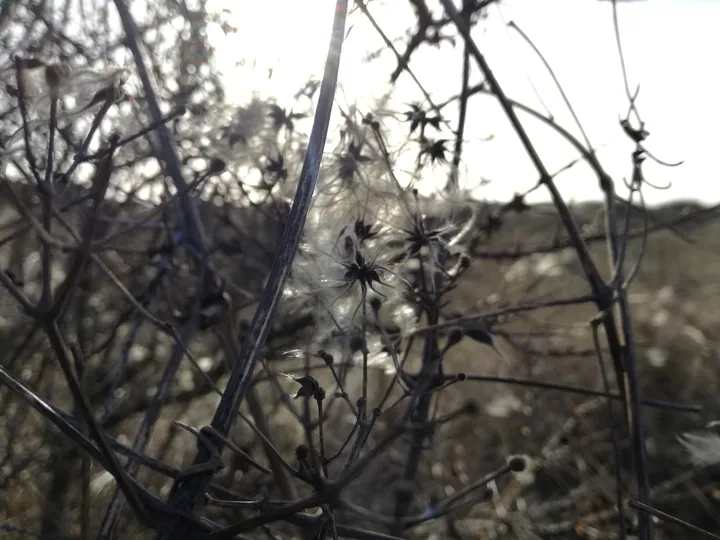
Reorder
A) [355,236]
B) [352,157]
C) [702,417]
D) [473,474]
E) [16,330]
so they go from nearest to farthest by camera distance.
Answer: [355,236]
[352,157]
[16,330]
[473,474]
[702,417]

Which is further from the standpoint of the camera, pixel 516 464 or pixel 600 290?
pixel 600 290

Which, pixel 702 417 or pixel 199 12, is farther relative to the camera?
pixel 702 417

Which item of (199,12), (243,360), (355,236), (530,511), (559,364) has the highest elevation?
(199,12)

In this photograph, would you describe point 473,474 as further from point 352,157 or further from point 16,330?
point 352,157

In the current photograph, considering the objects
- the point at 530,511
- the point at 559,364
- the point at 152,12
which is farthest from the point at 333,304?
the point at 559,364

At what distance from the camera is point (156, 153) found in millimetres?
1781

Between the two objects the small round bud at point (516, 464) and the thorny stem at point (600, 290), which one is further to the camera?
the thorny stem at point (600, 290)

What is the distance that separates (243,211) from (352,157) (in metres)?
1.38

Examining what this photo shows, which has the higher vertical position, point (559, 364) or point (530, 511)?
point (559, 364)

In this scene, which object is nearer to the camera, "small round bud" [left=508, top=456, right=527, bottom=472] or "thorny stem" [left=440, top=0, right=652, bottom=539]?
"small round bud" [left=508, top=456, right=527, bottom=472]

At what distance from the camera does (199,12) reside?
185 centimetres

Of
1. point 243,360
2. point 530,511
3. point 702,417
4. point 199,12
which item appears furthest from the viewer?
point 702,417

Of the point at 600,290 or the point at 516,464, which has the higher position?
the point at 600,290

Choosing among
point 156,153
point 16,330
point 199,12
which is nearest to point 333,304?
point 156,153
